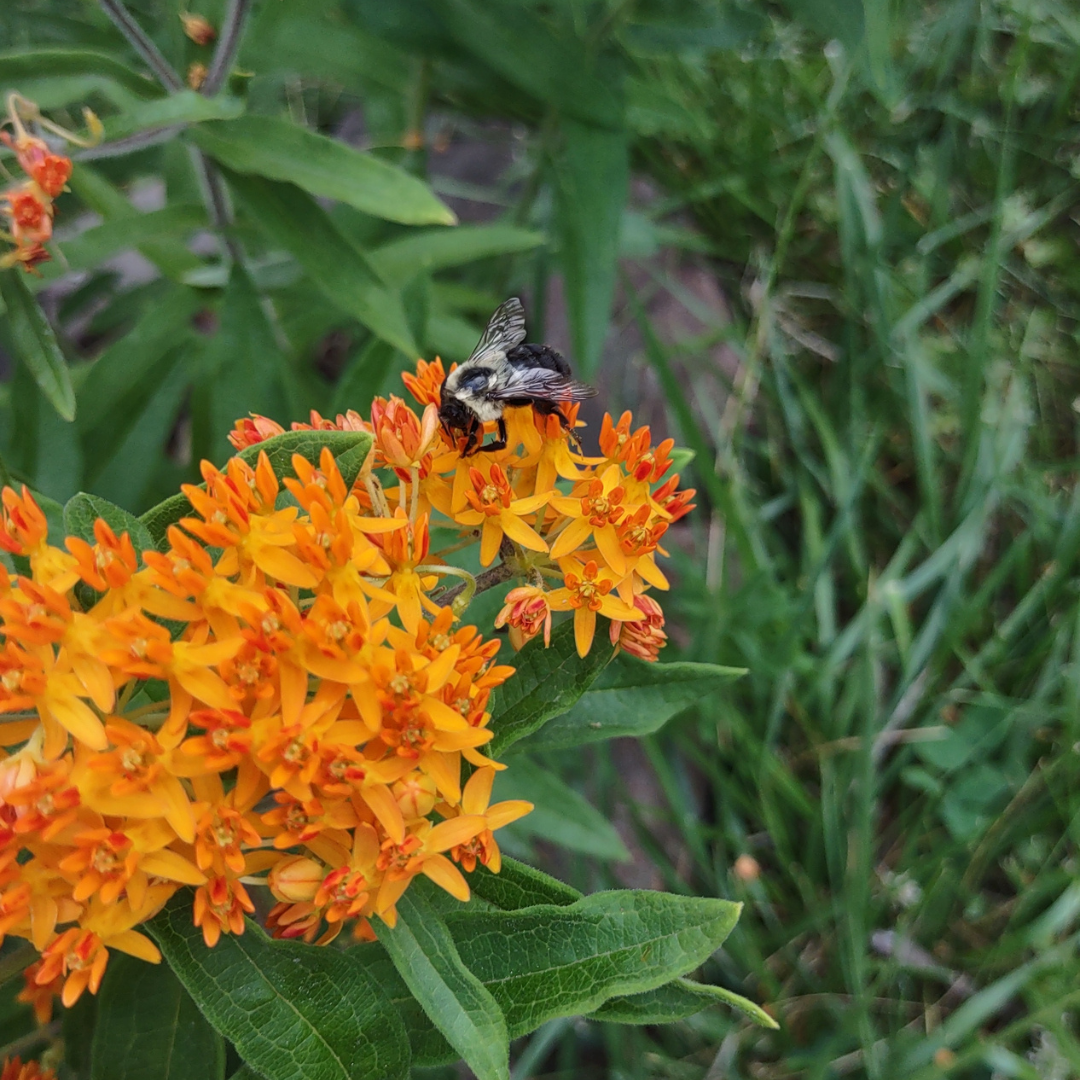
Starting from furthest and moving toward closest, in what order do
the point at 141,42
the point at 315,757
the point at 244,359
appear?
the point at 244,359, the point at 141,42, the point at 315,757

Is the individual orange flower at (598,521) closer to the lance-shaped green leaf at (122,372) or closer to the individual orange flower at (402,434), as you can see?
the individual orange flower at (402,434)

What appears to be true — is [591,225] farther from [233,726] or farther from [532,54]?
[233,726]

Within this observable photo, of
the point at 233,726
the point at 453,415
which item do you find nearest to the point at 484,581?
the point at 453,415

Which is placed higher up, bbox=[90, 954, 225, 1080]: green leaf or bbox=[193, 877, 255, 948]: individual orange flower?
bbox=[193, 877, 255, 948]: individual orange flower

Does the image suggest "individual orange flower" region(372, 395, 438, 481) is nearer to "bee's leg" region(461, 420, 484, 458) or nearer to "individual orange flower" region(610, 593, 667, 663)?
"bee's leg" region(461, 420, 484, 458)

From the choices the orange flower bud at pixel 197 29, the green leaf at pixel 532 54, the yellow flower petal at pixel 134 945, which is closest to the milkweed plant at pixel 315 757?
the yellow flower petal at pixel 134 945

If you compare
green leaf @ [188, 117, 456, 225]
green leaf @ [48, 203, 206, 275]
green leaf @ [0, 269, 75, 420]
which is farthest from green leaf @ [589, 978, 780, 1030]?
green leaf @ [48, 203, 206, 275]
